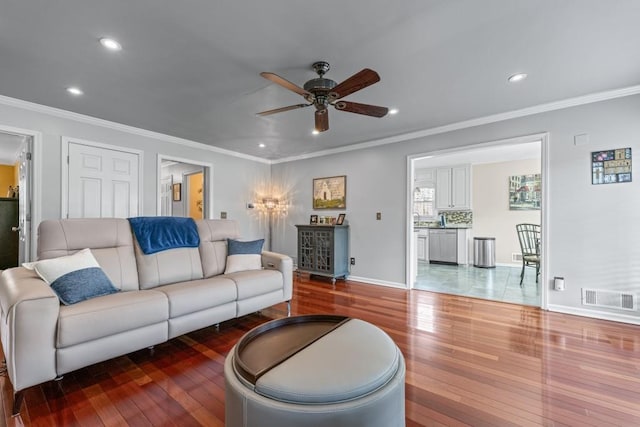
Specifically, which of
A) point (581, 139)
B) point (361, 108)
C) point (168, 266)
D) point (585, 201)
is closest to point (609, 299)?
point (585, 201)

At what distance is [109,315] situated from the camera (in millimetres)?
1929

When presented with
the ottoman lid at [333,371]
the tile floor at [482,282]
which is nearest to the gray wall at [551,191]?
the tile floor at [482,282]

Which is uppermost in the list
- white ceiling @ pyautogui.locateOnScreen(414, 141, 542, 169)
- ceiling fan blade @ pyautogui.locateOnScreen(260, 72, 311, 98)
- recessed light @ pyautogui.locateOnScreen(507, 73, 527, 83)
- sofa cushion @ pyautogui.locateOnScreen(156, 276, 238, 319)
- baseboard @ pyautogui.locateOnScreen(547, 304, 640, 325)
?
recessed light @ pyautogui.locateOnScreen(507, 73, 527, 83)

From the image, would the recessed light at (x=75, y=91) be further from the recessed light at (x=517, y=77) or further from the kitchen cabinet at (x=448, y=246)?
the kitchen cabinet at (x=448, y=246)

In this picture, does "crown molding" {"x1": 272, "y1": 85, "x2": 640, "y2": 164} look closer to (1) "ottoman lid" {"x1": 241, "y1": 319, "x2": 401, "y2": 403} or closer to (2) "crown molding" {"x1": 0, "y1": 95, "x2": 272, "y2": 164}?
(2) "crown molding" {"x1": 0, "y1": 95, "x2": 272, "y2": 164}

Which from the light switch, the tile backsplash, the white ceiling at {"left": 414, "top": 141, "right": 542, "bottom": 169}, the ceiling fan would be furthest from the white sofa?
the tile backsplash

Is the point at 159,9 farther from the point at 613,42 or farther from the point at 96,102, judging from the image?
the point at 613,42

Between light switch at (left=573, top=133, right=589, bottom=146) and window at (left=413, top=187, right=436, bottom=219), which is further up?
light switch at (left=573, top=133, right=589, bottom=146)

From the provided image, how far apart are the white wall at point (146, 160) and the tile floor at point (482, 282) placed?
356cm

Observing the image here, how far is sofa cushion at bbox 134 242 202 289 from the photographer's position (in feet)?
8.77

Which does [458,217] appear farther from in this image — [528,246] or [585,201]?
[585,201]

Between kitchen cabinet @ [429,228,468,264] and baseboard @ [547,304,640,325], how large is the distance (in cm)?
318

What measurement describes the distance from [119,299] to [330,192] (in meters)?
→ 3.78

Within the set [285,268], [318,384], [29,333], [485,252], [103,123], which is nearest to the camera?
[318,384]
